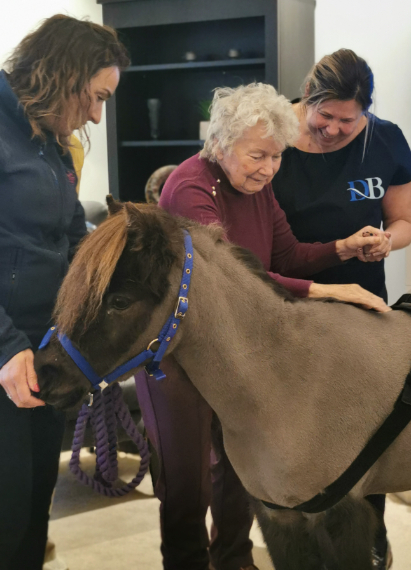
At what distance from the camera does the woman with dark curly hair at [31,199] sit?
1233 millimetres

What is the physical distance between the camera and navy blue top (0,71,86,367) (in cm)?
123

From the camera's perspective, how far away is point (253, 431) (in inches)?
47.8

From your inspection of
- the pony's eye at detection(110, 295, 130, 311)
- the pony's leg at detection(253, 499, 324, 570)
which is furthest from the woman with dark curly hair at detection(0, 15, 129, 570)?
the pony's leg at detection(253, 499, 324, 570)

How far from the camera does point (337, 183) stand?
5.81ft

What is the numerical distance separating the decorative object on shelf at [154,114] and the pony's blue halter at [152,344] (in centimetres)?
275

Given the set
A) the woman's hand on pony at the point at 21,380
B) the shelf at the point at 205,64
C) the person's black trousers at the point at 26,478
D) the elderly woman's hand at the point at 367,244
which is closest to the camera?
the woman's hand on pony at the point at 21,380

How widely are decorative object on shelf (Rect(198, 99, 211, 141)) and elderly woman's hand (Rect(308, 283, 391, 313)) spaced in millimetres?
2357

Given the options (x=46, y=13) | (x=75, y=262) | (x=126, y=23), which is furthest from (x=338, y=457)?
(x=46, y=13)

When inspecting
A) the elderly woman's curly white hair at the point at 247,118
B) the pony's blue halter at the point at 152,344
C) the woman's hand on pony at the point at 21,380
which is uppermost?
the elderly woman's curly white hair at the point at 247,118

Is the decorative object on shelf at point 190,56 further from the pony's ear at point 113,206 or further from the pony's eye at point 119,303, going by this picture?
the pony's eye at point 119,303

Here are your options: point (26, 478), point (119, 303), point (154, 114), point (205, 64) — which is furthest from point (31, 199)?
point (154, 114)

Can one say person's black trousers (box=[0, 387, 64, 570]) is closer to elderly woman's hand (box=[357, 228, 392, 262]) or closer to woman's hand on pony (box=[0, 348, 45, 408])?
woman's hand on pony (box=[0, 348, 45, 408])

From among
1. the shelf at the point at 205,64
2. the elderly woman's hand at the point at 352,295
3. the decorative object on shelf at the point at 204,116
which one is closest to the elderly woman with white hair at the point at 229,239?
the elderly woman's hand at the point at 352,295

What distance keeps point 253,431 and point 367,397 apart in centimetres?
25
